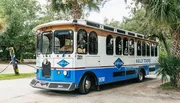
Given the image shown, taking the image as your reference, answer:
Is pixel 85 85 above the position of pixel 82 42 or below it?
below

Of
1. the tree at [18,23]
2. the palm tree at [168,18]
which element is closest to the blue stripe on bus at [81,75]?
the palm tree at [168,18]

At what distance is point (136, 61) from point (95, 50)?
4.28m

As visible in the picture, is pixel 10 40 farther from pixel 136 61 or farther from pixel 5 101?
pixel 5 101

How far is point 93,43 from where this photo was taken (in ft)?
33.1

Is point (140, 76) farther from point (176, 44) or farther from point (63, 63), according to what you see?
point (63, 63)

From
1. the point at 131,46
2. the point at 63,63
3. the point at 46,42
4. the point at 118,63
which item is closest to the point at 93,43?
the point at 63,63

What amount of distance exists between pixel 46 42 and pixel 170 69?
18.9ft

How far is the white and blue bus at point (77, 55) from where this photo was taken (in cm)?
911

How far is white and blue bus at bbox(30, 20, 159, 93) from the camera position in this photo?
9.11 meters

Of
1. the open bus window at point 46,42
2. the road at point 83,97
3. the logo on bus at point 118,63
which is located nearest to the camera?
the road at point 83,97

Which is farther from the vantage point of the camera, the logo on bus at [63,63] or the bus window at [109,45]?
the bus window at [109,45]

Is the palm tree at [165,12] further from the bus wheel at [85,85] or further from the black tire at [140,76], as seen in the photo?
the black tire at [140,76]

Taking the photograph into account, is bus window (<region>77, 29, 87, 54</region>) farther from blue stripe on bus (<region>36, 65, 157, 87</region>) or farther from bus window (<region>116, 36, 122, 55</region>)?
bus window (<region>116, 36, 122, 55</region>)

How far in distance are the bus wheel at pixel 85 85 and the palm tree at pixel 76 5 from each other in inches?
281
